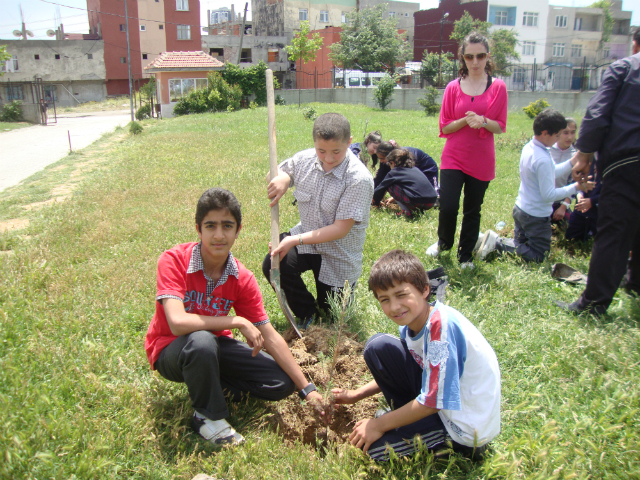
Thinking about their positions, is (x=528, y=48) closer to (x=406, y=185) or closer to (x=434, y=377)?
(x=406, y=185)

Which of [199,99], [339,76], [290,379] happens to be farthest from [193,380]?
[339,76]

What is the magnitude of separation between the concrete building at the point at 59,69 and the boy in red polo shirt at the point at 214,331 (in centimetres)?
4623

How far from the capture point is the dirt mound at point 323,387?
98.7 inches

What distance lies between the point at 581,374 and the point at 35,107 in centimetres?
3262

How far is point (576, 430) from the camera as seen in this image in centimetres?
221

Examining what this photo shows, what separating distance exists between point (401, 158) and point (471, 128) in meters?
2.27

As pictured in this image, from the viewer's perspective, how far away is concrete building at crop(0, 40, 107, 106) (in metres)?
41.0

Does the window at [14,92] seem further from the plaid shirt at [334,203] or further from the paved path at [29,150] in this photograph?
the plaid shirt at [334,203]

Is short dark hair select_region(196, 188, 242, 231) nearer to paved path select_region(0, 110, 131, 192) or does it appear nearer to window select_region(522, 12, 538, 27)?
paved path select_region(0, 110, 131, 192)

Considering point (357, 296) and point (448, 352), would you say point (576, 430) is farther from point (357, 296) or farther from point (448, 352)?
point (357, 296)

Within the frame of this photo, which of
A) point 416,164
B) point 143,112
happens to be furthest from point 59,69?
point 416,164

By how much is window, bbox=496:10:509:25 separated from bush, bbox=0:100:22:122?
41.7m

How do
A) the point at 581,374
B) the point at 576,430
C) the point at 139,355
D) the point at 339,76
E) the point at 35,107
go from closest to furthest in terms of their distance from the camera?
the point at 576,430 < the point at 581,374 < the point at 139,355 < the point at 35,107 < the point at 339,76

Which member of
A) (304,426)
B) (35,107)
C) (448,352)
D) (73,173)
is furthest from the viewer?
(35,107)
